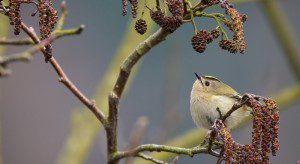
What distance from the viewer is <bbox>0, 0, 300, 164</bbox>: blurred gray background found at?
7234mm

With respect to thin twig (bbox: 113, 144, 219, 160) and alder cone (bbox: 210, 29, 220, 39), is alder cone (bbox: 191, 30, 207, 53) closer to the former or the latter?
alder cone (bbox: 210, 29, 220, 39)

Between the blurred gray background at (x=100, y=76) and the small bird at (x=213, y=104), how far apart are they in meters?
3.75

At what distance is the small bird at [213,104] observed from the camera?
2.57m

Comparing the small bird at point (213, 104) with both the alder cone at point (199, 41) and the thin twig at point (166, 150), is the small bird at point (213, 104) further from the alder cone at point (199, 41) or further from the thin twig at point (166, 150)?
the alder cone at point (199, 41)

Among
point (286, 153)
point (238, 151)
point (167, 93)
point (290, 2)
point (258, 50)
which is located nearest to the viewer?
point (238, 151)

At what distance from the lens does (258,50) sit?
8242mm

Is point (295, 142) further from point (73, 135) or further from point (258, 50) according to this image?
point (73, 135)

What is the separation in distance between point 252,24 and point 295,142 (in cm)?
175

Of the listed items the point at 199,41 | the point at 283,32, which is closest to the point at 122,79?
the point at 199,41

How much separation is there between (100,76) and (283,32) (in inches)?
159

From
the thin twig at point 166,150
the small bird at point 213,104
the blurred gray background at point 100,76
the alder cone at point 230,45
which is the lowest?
the thin twig at point 166,150

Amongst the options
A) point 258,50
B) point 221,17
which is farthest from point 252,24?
point 221,17

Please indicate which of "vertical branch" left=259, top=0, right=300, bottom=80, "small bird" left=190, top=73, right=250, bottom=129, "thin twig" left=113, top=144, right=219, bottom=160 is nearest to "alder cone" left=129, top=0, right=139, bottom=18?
"thin twig" left=113, top=144, right=219, bottom=160

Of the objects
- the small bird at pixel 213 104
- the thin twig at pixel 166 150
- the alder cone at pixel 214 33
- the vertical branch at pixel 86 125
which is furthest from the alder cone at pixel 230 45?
the vertical branch at pixel 86 125
